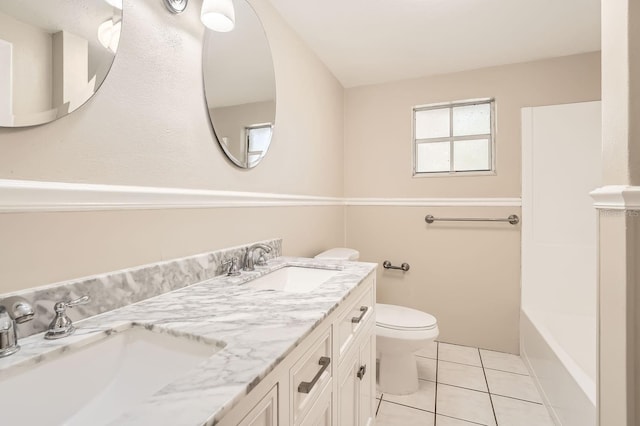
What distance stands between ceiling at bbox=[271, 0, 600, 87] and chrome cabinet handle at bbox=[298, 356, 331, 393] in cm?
177

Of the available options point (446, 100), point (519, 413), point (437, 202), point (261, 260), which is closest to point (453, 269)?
point (437, 202)

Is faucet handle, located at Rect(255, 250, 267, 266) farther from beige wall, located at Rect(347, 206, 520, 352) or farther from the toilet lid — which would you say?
beige wall, located at Rect(347, 206, 520, 352)

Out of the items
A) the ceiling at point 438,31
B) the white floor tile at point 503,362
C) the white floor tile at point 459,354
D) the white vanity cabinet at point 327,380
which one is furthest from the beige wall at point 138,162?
the white floor tile at point 503,362

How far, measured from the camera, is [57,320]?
0.68 metres

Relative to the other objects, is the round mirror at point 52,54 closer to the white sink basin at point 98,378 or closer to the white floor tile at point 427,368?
the white sink basin at point 98,378

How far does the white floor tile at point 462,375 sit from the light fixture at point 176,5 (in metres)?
2.41

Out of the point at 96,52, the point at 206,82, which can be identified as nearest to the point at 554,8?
the point at 206,82

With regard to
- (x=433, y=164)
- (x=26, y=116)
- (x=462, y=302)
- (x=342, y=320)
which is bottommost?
(x=462, y=302)

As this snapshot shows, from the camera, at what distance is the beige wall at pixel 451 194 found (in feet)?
7.63

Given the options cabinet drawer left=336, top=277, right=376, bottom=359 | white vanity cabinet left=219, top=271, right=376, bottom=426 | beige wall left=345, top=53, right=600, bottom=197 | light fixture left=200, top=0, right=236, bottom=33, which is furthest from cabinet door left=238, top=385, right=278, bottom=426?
beige wall left=345, top=53, right=600, bottom=197

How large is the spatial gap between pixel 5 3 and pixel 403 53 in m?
2.15

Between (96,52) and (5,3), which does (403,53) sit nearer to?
(96,52)

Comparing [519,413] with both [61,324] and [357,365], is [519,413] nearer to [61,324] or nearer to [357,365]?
[357,365]

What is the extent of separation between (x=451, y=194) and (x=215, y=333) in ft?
7.47
